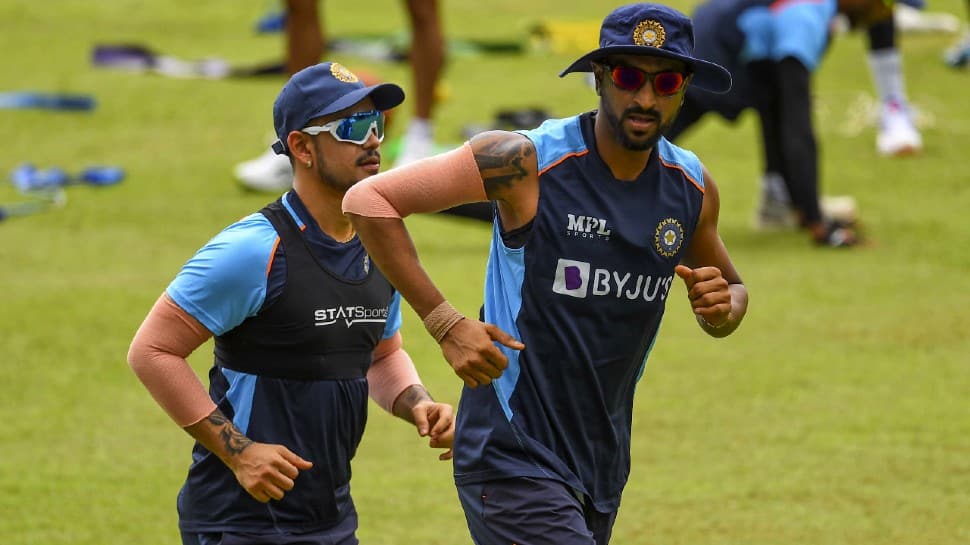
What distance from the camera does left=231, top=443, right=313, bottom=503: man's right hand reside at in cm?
447

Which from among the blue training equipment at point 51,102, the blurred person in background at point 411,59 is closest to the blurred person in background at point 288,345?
the blurred person in background at point 411,59

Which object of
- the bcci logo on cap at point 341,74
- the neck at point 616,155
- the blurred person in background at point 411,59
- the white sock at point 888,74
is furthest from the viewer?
the white sock at point 888,74

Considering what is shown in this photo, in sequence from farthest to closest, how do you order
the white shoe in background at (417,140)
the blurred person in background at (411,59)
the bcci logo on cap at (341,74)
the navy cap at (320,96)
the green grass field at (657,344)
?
the white shoe in background at (417,140)
the blurred person in background at (411,59)
the green grass field at (657,344)
the bcci logo on cap at (341,74)
the navy cap at (320,96)

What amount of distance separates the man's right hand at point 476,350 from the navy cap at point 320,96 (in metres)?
0.98

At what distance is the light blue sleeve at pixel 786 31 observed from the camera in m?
11.1

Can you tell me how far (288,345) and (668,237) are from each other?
1098 millimetres

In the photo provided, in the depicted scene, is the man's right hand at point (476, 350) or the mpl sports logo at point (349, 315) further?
the mpl sports logo at point (349, 315)

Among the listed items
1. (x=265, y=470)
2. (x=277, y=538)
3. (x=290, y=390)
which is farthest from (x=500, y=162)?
(x=277, y=538)

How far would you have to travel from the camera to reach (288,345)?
468cm

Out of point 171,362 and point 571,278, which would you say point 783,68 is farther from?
point 171,362

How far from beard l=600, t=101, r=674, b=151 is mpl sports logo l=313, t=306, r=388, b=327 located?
3.06 feet

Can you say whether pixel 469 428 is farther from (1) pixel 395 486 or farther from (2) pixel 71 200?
(2) pixel 71 200

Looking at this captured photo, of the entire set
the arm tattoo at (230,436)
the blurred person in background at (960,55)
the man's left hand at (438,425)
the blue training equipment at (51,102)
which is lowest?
the blurred person in background at (960,55)

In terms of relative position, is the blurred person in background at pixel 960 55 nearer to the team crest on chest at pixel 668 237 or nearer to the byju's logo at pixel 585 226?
the team crest on chest at pixel 668 237
